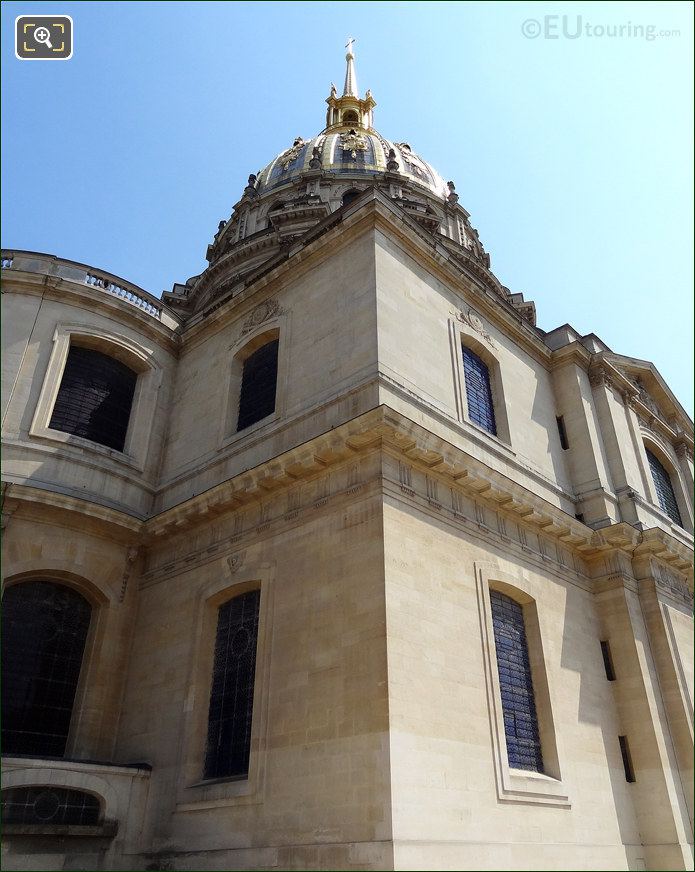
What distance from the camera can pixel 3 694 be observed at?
45.3 feet

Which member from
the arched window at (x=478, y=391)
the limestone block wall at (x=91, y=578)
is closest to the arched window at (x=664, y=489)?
the arched window at (x=478, y=391)

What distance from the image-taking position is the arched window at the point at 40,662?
13.9 m

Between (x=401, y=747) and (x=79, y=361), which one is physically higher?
(x=79, y=361)

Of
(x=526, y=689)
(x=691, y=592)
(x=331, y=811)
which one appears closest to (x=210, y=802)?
(x=331, y=811)

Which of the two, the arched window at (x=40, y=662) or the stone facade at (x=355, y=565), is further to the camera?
the arched window at (x=40, y=662)

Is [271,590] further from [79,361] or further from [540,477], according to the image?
[79,361]

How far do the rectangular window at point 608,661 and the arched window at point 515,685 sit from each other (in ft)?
9.00

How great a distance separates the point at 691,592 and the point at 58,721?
15.2 m

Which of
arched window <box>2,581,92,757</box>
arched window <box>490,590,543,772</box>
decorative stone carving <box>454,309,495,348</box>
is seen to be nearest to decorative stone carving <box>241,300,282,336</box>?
decorative stone carving <box>454,309,495,348</box>

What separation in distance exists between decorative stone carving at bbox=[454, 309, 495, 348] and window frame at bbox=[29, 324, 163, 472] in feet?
26.7

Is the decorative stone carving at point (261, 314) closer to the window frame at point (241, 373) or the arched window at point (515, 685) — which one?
the window frame at point (241, 373)

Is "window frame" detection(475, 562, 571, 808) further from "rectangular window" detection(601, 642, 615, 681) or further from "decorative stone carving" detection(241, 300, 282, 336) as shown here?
"decorative stone carving" detection(241, 300, 282, 336)

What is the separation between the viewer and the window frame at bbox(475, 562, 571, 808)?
38.5ft

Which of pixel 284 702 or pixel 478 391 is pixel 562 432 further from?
pixel 284 702
